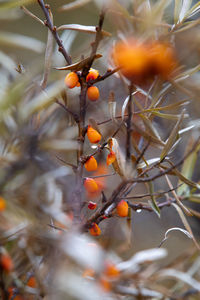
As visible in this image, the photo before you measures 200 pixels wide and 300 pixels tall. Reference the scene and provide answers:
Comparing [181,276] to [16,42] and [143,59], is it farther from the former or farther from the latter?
[16,42]

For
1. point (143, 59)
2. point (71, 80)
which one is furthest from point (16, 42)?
point (143, 59)

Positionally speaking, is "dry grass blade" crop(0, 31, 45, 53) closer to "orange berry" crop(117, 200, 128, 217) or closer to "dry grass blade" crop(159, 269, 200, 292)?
"orange berry" crop(117, 200, 128, 217)

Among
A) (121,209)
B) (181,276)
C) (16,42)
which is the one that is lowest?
(181,276)

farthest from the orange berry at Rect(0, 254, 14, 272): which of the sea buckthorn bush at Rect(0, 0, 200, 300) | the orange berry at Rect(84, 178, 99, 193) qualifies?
the orange berry at Rect(84, 178, 99, 193)

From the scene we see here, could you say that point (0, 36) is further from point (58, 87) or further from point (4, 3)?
point (58, 87)

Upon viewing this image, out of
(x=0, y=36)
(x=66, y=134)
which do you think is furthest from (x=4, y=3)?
(x=66, y=134)

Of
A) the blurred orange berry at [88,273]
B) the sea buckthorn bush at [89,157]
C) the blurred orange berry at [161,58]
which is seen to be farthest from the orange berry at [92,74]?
the blurred orange berry at [88,273]
